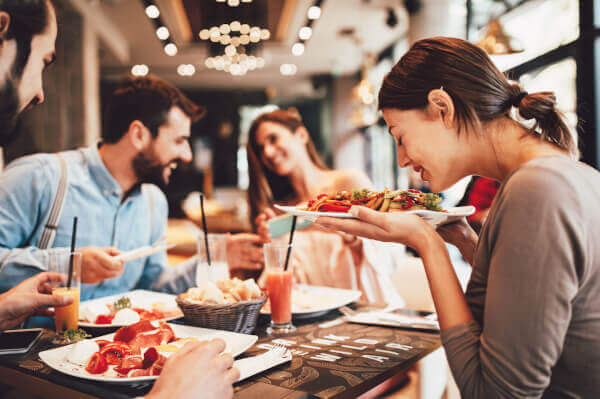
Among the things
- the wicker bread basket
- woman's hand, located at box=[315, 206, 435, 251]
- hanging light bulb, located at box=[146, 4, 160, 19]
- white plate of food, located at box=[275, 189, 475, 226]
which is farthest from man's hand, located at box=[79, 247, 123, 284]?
hanging light bulb, located at box=[146, 4, 160, 19]

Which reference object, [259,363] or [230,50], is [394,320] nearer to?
[259,363]

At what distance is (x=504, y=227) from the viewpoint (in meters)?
0.93

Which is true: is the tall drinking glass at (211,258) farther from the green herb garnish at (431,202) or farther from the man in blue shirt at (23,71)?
the green herb garnish at (431,202)

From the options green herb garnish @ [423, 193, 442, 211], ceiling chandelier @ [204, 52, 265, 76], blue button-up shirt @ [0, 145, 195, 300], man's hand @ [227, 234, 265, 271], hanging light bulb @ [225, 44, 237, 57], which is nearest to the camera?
green herb garnish @ [423, 193, 442, 211]

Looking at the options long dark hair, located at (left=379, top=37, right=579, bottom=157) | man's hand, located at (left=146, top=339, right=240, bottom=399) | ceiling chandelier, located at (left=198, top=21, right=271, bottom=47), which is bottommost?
man's hand, located at (left=146, top=339, right=240, bottom=399)

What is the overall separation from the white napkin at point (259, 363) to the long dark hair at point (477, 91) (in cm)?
75

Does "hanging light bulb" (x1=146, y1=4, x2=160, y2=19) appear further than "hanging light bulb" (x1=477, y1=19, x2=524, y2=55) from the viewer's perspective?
Yes

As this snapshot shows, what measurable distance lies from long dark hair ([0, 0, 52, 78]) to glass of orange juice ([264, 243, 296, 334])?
0.95m

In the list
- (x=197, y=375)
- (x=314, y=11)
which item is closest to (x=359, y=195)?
(x=197, y=375)

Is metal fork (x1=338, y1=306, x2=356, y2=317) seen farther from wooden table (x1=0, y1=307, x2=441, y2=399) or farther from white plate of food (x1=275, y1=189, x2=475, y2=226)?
white plate of food (x1=275, y1=189, x2=475, y2=226)

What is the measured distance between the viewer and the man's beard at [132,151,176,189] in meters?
2.45

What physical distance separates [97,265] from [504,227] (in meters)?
1.44

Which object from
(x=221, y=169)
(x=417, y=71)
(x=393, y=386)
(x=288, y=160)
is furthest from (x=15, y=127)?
(x=221, y=169)

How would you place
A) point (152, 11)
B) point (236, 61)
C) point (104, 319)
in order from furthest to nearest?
1. point (236, 61)
2. point (152, 11)
3. point (104, 319)
